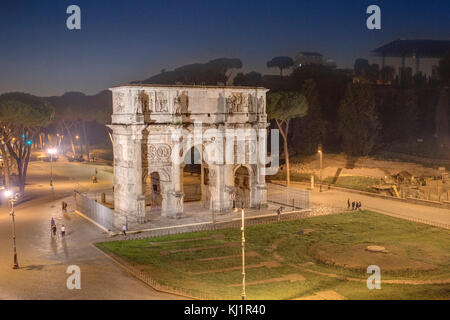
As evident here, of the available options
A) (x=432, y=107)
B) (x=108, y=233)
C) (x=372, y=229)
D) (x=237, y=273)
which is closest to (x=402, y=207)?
(x=372, y=229)

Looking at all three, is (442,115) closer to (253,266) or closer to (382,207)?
(382,207)

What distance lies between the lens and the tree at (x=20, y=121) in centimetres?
5159

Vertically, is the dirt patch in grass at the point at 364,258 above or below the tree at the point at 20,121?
below

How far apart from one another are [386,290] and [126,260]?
48.2ft

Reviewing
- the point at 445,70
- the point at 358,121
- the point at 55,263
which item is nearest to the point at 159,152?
the point at 55,263

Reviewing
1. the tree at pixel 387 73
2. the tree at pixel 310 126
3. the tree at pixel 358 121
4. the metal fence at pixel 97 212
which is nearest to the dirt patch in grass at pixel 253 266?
the metal fence at pixel 97 212

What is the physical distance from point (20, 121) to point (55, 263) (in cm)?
2839

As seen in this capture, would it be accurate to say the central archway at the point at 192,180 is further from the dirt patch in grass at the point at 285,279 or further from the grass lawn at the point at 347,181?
the dirt patch in grass at the point at 285,279

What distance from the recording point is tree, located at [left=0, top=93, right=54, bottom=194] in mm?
51594

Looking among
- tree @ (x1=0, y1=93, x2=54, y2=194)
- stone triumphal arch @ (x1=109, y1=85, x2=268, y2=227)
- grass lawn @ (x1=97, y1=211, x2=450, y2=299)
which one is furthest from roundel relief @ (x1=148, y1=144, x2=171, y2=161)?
tree @ (x1=0, y1=93, x2=54, y2=194)

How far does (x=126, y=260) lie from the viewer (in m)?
29.2

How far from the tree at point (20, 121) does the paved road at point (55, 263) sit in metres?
9.15

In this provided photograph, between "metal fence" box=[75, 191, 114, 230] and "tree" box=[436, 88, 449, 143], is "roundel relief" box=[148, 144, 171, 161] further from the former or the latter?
"tree" box=[436, 88, 449, 143]

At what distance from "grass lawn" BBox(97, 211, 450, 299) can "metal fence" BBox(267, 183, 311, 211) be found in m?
6.03
